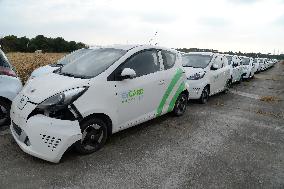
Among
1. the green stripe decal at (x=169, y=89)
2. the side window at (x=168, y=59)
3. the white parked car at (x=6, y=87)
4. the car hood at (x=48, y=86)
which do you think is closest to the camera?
the car hood at (x=48, y=86)

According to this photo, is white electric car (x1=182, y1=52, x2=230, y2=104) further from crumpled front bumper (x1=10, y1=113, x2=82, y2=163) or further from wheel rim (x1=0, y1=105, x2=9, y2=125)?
crumpled front bumper (x1=10, y1=113, x2=82, y2=163)

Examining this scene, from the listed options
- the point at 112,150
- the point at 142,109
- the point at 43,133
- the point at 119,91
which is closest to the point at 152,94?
the point at 142,109

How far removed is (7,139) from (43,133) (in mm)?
1581

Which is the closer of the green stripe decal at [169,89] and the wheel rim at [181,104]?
the green stripe decal at [169,89]

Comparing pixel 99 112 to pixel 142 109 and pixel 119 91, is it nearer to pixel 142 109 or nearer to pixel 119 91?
pixel 119 91

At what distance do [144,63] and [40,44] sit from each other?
60.2 meters

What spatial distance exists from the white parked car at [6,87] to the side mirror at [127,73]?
226 centimetres

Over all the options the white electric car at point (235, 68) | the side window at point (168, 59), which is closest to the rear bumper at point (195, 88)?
the side window at point (168, 59)

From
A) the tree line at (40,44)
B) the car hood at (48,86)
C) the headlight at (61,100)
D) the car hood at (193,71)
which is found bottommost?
the car hood at (193,71)

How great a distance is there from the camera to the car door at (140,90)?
19.5ft

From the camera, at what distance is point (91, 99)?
5324 mm

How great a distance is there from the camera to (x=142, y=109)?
6.49 meters

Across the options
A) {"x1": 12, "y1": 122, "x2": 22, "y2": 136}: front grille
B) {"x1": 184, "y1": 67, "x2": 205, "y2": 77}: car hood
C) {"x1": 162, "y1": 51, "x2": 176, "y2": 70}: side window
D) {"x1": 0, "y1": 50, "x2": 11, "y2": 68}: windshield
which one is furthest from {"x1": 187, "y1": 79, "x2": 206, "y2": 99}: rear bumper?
{"x1": 12, "y1": 122, "x2": 22, "y2": 136}: front grille

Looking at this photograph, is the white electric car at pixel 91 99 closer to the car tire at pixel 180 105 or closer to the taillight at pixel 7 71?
the car tire at pixel 180 105
